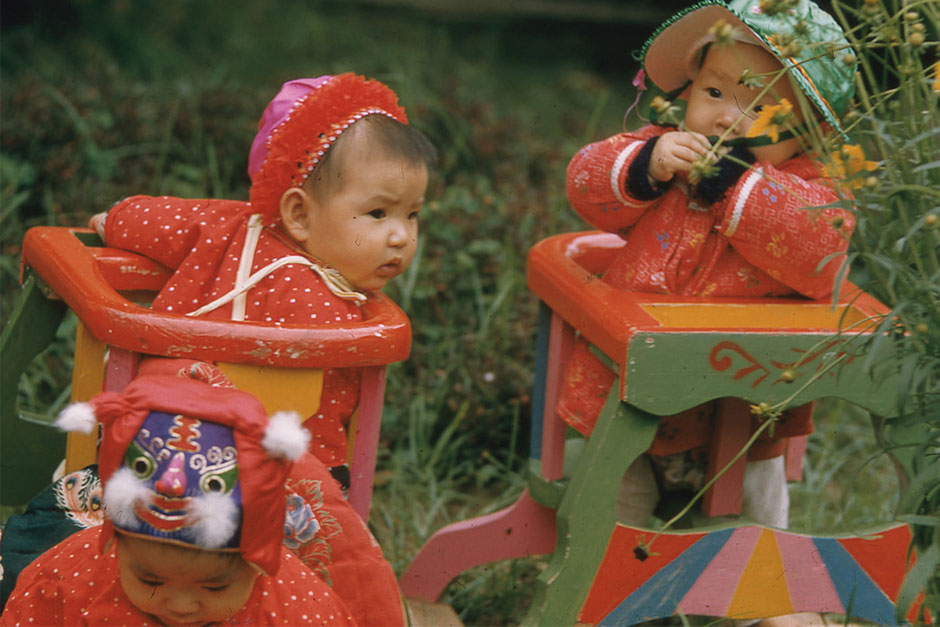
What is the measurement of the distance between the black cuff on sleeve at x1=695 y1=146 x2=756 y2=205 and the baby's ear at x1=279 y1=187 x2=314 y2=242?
0.73 m

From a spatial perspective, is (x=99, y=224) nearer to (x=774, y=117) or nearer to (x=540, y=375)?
(x=540, y=375)

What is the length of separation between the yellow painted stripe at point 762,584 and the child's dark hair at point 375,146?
3.09 feet

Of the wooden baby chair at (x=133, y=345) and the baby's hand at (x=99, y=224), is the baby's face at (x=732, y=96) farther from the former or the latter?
the baby's hand at (x=99, y=224)

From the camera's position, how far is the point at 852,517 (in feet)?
10.1

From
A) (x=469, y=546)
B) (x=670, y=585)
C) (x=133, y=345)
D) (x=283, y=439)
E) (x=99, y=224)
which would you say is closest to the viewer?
(x=283, y=439)

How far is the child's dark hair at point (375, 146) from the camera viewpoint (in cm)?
220

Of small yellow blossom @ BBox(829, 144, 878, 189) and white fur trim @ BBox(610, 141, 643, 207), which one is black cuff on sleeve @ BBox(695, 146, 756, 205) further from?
small yellow blossom @ BBox(829, 144, 878, 189)

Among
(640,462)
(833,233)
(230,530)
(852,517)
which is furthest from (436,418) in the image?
(230,530)

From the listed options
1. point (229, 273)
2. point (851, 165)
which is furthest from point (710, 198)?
point (229, 273)

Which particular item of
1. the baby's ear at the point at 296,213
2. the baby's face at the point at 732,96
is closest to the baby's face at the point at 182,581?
the baby's ear at the point at 296,213

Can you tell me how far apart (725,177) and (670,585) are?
75 centimetres

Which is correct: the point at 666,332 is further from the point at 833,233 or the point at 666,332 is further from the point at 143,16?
the point at 143,16

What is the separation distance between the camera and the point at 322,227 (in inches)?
87.5

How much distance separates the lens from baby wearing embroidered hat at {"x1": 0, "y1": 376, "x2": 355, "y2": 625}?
59.7 inches
